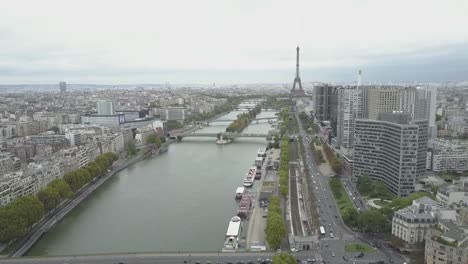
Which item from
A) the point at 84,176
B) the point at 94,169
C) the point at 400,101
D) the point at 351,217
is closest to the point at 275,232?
the point at 351,217

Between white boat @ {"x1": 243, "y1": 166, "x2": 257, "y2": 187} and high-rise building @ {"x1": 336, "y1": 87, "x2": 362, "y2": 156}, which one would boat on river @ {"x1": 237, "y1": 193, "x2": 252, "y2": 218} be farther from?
high-rise building @ {"x1": 336, "y1": 87, "x2": 362, "y2": 156}

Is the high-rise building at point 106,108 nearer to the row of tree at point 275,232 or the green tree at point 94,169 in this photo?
the green tree at point 94,169

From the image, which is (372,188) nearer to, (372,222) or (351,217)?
(351,217)

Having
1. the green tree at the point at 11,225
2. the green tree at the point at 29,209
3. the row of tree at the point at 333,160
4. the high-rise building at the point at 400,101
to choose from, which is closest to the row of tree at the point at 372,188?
the row of tree at the point at 333,160

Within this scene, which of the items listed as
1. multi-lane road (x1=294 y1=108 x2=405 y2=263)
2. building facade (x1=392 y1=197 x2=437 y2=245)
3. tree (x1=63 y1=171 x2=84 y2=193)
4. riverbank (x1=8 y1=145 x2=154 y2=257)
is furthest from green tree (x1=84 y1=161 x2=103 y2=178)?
building facade (x1=392 y1=197 x2=437 y2=245)

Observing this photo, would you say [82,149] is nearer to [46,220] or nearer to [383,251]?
[46,220]

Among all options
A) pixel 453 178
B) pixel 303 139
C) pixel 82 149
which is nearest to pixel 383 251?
pixel 453 178
